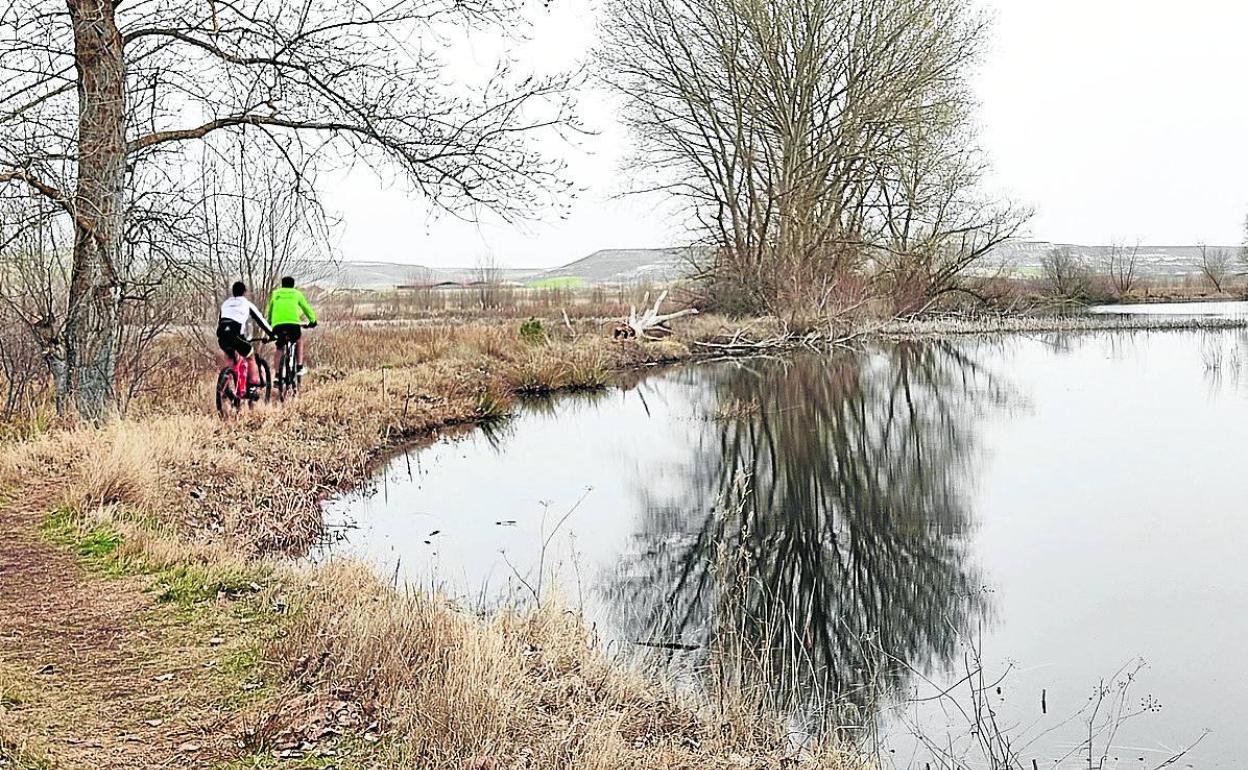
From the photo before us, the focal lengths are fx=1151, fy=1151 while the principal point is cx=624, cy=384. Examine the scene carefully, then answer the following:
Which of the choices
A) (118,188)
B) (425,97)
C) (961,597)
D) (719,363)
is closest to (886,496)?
(961,597)

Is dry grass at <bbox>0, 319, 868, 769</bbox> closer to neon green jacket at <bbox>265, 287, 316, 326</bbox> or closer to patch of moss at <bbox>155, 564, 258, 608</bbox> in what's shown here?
patch of moss at <bbox>155, 564, 258, 608</bbox>

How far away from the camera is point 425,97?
10.4m

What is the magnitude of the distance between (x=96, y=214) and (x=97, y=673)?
6.63m

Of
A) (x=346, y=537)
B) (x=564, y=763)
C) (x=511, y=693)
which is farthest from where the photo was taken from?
(x=346, y=537)

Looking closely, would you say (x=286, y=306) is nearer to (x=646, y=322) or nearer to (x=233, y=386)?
(x=233, y=386)

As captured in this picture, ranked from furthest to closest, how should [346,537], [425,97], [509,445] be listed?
[509,445] → [425,97] → [346,537]

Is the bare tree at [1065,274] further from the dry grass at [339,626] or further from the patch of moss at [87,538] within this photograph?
the patch of moss at [87,538]

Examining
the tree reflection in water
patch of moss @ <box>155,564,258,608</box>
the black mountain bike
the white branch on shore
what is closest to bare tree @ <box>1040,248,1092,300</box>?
the white branch on shore

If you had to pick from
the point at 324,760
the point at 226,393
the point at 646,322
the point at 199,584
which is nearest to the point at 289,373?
the point at 226,393

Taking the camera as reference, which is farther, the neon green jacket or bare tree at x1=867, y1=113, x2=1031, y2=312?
bare tree at x1=867, y1=113, x2=1031, y2=312

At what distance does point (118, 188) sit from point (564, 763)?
856cm

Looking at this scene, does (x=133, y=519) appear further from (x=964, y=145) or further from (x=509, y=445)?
(x=964, y=145)

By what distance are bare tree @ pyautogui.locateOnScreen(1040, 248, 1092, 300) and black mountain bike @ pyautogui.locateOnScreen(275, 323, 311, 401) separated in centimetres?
3674

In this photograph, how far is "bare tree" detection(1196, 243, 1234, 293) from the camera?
2448 inches
